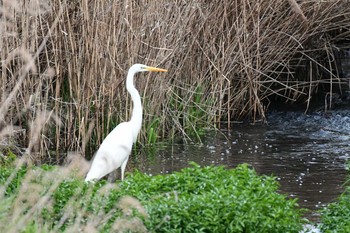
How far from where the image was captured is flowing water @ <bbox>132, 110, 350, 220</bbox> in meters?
7.96

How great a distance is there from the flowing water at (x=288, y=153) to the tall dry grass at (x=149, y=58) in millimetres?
308

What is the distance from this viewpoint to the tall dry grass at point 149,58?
8086mm

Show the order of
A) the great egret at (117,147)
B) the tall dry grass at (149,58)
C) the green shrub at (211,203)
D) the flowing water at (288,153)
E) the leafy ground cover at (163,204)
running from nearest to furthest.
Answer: the leafy ground cover at (163,204)
the green shrub at (211,203)
the great egret at (117,147)
the flowing water at (288,153)
the tall dry grass at (149,58)

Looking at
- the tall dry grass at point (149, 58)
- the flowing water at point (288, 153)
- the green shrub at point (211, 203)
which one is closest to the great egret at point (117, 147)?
the tall dry grass at point (149, 58)

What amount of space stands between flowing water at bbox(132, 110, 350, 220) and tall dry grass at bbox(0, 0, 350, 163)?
31cm

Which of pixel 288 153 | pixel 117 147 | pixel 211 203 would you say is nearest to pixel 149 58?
pixel 117 147

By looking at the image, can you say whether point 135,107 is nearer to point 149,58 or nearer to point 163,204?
point 149,58

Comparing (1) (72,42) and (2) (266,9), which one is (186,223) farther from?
(2) (266,9)

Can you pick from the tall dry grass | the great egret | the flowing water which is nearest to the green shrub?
the flowing water

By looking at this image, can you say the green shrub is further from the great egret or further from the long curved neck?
the long curved neck

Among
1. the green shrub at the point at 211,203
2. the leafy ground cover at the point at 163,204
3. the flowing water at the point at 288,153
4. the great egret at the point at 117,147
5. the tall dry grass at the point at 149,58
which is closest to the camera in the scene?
the leafy ground cover at the point at 163,204

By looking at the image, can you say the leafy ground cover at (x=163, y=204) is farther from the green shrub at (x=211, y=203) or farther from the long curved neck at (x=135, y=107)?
the long curved neck at (x=135, y=107)

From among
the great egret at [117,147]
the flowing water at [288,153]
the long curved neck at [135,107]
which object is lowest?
the flowing water at [288,153]

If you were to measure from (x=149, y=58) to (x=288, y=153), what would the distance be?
2.03 metres
